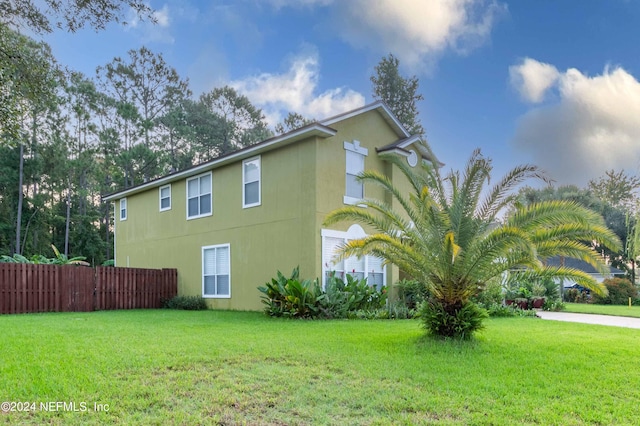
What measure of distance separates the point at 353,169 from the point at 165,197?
8476 millimetres

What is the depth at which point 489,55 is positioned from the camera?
15.4 m

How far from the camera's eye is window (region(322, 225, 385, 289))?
12891 mm

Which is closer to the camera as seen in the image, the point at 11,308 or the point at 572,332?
the point at 572,332

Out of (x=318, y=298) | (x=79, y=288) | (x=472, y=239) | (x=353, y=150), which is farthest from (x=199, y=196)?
(x=472, y=239)

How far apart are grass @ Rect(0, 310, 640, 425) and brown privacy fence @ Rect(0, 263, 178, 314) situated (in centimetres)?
631

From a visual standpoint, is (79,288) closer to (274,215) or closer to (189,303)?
(189,303)

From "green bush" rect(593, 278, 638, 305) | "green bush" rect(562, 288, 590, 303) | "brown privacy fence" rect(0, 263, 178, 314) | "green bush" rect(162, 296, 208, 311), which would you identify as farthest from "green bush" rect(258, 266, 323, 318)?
"green bush" rect(562, 288, 590, 303)

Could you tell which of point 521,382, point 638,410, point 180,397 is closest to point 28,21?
point 180,397

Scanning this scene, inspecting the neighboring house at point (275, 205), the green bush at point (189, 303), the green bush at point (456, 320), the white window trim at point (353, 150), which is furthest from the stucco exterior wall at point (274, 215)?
the green bush at point (456, 320)

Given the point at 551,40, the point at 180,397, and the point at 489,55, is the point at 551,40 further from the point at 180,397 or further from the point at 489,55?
the point at 180,397

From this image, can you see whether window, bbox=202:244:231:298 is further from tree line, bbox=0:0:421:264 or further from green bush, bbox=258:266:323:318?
tree line, bbox=0:0:421:264

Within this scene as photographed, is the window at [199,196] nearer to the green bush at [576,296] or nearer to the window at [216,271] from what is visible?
the window at [216,271]

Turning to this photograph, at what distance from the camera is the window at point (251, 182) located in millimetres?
14430

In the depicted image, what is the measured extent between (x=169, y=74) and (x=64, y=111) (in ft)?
27.3
